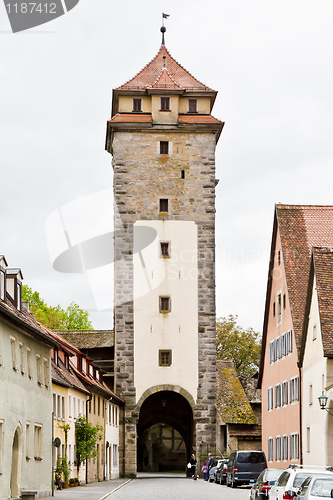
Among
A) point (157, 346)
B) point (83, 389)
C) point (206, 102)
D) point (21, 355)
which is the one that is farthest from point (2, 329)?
point (206, 102)

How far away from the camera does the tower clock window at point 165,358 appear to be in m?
62.2

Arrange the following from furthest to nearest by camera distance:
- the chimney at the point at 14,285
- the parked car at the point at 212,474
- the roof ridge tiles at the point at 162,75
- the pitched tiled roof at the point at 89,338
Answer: the pitched tiled roof at the point at 89,338
the roof ridge tiles at the point at 162,75
the parked car at the point at 212,474
the chimney at the point at 14,285

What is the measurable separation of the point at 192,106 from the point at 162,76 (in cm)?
305

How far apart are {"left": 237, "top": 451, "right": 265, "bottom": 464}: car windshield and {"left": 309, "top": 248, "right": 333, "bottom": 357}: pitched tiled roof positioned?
22.7 ft

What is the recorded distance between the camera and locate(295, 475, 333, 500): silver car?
67.6ft

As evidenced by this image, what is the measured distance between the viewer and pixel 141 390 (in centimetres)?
6244

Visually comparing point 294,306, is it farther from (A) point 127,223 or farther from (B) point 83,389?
(A) point 127,223

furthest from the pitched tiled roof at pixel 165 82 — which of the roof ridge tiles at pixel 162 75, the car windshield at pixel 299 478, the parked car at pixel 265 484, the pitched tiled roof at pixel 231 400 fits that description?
the car windshield at pixel 299 478

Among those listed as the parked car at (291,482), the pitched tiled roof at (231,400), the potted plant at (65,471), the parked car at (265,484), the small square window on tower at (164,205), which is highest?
the small square window on tower at (164,205)

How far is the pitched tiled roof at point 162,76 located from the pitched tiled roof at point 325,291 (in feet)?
86.4

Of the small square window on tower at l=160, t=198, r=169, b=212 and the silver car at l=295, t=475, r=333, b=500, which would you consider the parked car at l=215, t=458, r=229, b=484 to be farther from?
the silver car at l=295, t=475, r=333, b=500

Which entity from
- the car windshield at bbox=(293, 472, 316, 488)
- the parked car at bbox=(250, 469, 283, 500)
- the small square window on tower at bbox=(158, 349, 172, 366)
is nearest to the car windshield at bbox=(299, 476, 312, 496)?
the car windshield at bbox=(293, 472, 316, 488)

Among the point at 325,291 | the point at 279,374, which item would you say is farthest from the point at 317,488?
the point at 279,374

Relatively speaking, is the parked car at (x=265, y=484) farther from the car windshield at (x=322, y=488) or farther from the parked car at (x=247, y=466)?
the parked car at (x=247, y=466)
